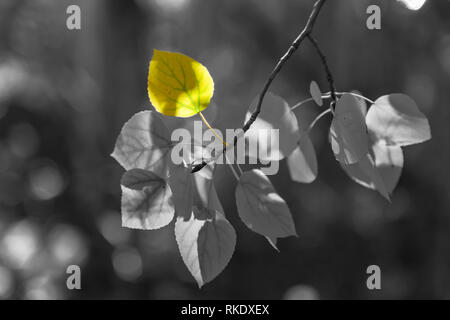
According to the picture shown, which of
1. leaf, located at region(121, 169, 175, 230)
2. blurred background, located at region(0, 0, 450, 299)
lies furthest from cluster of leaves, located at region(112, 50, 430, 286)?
blurred background, located at region(0, 0, 450, 299)

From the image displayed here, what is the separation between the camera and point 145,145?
0.33 m

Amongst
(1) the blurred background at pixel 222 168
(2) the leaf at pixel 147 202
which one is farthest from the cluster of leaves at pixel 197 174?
(1) the blurred background at pixel 222 168

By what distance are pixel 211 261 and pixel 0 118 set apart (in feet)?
10.6

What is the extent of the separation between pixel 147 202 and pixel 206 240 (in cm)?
5

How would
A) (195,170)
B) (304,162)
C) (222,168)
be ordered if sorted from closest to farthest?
(195,170), (304,162), (222,168)

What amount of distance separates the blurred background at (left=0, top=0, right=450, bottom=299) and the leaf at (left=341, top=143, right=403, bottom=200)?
7.45 feet

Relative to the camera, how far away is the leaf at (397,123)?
1.15 feet

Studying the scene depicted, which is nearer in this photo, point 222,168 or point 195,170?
point 195,170

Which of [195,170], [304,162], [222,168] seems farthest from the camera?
[222,168]

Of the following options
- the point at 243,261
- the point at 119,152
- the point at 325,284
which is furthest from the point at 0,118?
the point at 119,152

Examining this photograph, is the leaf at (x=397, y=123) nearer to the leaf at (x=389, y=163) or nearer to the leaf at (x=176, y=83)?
the leaf at (x=389, y=163)

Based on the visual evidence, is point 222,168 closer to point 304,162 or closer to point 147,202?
point 304,162

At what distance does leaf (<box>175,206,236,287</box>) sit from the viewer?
12.2 inches

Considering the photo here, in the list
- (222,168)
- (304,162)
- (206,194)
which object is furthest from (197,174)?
(222,168)
